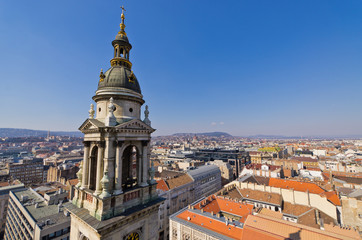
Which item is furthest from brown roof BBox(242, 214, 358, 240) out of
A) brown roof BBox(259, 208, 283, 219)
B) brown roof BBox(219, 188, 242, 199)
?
brown roof BBox(219, 188, 242, 199)

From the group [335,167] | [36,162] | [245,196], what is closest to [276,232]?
[245,196]

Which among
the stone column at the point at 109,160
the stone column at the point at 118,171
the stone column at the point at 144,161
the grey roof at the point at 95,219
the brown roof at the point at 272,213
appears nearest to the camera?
the grey roof at the point at 95,219

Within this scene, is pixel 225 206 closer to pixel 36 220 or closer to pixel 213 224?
pixel 213 224

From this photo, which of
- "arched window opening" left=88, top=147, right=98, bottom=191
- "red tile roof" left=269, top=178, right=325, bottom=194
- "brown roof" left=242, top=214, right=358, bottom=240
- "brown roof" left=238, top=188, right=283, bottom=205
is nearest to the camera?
"arched window opening" left=88, top=147, right=98, bottom=191

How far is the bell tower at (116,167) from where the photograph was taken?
34.3ft

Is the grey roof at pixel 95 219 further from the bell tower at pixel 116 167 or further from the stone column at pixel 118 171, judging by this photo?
the stone column at pixel 118 171

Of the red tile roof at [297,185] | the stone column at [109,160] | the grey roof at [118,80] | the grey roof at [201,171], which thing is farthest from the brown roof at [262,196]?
the grey roof at [118,80]

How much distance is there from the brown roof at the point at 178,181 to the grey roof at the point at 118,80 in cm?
4182

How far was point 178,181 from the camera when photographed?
53531 mm

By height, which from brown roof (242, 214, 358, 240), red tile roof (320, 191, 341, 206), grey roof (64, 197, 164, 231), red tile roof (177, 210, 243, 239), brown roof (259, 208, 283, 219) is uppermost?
grey roof (64, 197, 164, 231)

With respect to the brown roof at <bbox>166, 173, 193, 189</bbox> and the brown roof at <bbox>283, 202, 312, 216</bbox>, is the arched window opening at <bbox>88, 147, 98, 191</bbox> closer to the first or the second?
the brown roof at <bbox>166, 173, 193, 189</bbox>

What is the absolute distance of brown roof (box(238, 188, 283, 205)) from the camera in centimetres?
4694

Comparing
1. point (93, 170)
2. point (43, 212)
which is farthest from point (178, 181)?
point (93, 170)

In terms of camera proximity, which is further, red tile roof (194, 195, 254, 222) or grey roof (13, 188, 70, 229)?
red tile roof (194, 195, 254, 222)
